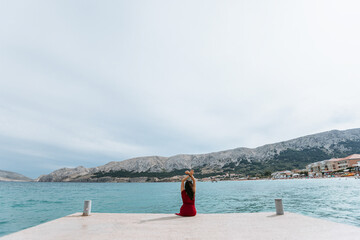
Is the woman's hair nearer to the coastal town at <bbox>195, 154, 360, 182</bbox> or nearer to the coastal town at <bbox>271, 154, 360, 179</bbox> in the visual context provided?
the coastal town at <bbox>195, 154, 360, 182</bbox>

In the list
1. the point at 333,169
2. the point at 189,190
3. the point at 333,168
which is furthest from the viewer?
the point at 333,168

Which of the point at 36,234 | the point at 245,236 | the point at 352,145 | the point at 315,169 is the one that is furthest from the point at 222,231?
the point at 352,145

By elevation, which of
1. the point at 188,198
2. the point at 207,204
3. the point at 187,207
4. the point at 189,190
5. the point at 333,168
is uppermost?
the point at 189,190

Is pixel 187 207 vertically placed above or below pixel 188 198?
below

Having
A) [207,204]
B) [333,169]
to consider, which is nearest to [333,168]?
[333,169]

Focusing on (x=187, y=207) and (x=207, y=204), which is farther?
(x=207, y=204)

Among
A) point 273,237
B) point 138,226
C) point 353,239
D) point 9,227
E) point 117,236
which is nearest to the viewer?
point 353,239

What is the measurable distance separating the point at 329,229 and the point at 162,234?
5927 mm

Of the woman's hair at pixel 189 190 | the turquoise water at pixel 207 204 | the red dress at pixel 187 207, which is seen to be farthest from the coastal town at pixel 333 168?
the woman's hair at pixel 189 190

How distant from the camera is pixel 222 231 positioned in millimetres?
6703

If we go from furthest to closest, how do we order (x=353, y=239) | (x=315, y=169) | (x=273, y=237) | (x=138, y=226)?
(x=315, y=169) → (x=138, y=226) → (x=273, y=237) → (x=353, y=239)

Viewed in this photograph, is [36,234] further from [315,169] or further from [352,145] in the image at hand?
[352,145]

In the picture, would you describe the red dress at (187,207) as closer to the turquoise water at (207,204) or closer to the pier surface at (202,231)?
the pier surface at (202,231)

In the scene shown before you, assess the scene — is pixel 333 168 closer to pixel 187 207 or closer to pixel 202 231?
pixel 187 207
